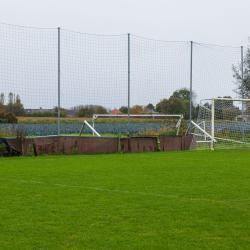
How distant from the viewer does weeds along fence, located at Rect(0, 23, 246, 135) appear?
1411cm

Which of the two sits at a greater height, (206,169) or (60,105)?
(60,105)

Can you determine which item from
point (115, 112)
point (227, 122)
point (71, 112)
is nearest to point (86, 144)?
point (71, 112)

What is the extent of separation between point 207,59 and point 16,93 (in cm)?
945

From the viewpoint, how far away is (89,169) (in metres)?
9.80

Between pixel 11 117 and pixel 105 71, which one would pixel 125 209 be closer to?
pixel 11 117

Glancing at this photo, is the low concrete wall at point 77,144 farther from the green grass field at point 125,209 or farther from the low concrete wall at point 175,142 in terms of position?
the green grass field at point 125,209

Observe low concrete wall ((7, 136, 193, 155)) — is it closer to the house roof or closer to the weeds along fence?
the weeds along fence

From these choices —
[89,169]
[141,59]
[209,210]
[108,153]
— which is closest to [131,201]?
[209,210]

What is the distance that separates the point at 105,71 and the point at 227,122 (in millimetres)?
6901

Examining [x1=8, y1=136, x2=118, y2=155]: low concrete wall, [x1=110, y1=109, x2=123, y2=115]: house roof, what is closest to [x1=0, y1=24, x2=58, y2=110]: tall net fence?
[x1=8, y1=136, x2=118, y2=155]: low concrete wall

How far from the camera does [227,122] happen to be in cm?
1817

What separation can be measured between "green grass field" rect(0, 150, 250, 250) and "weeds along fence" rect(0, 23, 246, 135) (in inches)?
230

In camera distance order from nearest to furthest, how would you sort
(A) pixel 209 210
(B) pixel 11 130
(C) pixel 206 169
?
(A) pixel 209 210 → (C) pixel 206 169 → (B) pixel 11 130

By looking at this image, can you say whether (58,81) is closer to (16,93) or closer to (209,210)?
(16,93)
